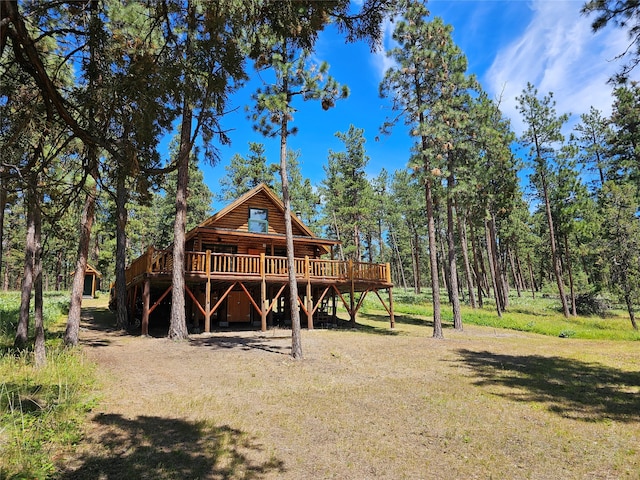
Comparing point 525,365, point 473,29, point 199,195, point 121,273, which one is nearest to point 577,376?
point 525,365

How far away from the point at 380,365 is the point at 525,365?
4.50 metres

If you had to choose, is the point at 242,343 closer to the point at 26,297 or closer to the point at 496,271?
the point at 26,297

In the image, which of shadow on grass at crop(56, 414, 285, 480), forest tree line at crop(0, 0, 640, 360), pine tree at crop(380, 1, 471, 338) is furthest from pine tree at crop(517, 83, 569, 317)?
shadow on grass at crop(56, 414, 285, 480)

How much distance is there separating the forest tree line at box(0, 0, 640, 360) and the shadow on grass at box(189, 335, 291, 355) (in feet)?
3.72

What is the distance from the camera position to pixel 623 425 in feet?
20.5

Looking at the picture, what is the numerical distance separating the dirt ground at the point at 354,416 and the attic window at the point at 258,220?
10143 mm

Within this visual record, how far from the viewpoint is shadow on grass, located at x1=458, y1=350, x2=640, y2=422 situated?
7137mm

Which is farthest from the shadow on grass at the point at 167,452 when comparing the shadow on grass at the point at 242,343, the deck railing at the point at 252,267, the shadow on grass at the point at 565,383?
the deck railing at the point at 252,267

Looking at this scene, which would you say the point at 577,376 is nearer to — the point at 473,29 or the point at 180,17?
the point at 473,29

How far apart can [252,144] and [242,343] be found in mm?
27609

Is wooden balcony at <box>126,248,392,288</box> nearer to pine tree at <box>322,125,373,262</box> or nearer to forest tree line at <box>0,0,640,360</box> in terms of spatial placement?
forest tree line at <box>0,0,640,360</box>

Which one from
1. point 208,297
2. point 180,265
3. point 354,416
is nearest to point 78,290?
point 180,265

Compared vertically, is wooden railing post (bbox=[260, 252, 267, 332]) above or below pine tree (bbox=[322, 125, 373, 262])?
below

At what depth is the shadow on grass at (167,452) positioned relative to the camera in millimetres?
4270
